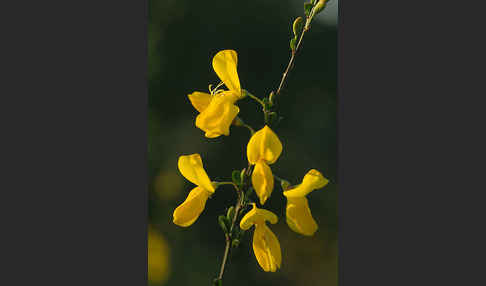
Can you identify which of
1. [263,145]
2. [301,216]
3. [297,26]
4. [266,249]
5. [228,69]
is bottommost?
[266,249]

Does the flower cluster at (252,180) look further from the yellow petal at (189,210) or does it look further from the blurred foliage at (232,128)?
the blurred foliage at (232,128)

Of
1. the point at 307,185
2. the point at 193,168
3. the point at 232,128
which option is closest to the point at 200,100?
the point at 193,168

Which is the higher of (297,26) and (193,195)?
(297,26)

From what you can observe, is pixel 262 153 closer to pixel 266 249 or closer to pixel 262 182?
pixel 262 182

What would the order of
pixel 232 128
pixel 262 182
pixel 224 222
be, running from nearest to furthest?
pixel 262 182 < pixel 224 222 < pixel 232 128

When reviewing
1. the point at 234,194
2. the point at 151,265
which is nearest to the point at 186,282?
the point at 151,265

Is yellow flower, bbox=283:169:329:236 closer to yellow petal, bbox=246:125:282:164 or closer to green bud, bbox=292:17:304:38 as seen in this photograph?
yellow petal, bbox=246:125:282:164

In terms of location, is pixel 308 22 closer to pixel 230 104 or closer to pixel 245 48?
pixel 230 104
